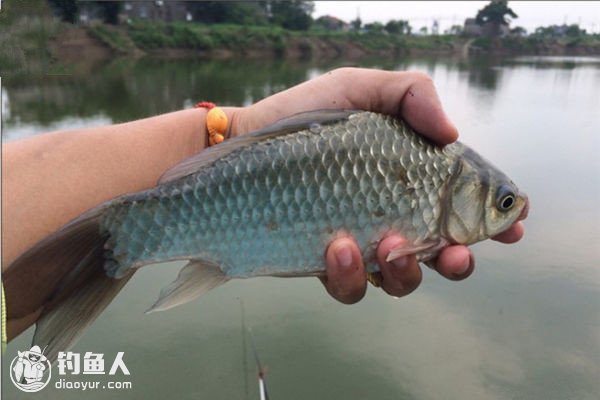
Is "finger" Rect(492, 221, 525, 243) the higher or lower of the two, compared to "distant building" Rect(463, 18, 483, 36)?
lower

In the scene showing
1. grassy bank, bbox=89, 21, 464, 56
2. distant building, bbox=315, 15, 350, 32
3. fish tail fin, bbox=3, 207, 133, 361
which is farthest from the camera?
distant building, bbox=315, 15, 350, 32

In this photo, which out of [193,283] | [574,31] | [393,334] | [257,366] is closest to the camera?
[193,283]

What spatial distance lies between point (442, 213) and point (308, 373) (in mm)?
2170

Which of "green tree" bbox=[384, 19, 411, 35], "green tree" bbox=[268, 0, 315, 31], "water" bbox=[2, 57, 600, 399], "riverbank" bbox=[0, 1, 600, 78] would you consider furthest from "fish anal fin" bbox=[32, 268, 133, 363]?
"green tree" bbox=[384, 19, 411, 35]

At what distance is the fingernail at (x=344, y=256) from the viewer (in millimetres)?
1423

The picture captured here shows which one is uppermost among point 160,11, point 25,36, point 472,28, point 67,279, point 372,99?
point 160,11

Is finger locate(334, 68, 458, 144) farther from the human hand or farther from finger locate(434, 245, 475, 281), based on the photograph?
finger locate(434, 245, 475, 281)

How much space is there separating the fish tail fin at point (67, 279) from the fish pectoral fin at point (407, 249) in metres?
0.71

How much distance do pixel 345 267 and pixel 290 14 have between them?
48201mm

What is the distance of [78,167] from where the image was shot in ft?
6.23

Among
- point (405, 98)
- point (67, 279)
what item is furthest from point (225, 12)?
point (67, 279)

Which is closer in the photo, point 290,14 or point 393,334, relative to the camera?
point 393,334

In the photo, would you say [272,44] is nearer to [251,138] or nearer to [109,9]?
[109,9]

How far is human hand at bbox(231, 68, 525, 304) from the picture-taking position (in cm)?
147
